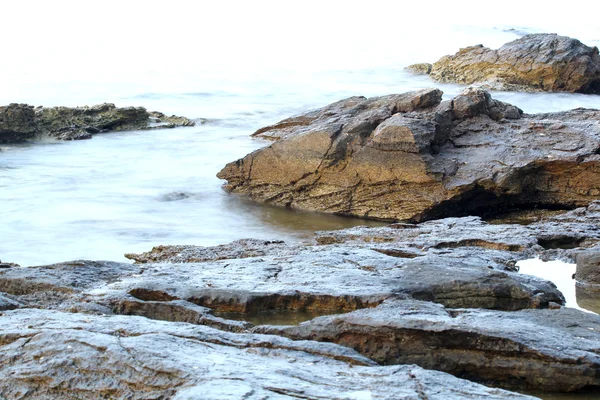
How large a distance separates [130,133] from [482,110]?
8943 mm

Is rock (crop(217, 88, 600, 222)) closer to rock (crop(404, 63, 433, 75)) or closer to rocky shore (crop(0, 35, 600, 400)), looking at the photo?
rocky shore (crop(0, 35, 600, 400))

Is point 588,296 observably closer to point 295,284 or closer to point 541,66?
point 295,284

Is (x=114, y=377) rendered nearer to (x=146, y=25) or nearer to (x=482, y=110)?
(x=482, y=110)

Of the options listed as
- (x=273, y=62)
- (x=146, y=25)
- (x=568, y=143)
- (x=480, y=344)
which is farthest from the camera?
(x=146, y=25)

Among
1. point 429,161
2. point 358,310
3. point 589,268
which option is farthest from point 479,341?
point 429,161

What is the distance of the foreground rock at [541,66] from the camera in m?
20.6

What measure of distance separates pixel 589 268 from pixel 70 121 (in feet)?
45.3

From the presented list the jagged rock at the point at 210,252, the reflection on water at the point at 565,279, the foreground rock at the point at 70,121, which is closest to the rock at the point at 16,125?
the foreground rock at the point at 70,121

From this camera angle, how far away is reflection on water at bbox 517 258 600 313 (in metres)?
5.00

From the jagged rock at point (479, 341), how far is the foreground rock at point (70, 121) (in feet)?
43.9

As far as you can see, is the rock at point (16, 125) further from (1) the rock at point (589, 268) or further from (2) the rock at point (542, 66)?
(1) the rock at point (589, 268)

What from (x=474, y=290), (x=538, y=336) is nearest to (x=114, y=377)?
(x=538, y=336)

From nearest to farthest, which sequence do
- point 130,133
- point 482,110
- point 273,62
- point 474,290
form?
point 474,290 → point 482,110 → point 130,133 → point 273,62

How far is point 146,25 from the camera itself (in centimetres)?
4325
